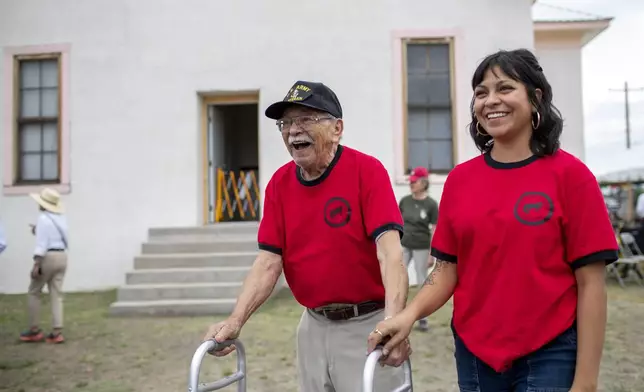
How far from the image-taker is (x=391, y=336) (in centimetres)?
206

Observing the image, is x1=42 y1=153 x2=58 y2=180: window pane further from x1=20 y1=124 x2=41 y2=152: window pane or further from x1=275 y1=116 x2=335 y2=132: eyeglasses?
x1=275 y1=116 x2=335 y2=132: eyeglasses

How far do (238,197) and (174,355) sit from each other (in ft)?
18.1

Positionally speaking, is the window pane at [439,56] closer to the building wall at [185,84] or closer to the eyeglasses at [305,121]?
the building wall at [185,84]

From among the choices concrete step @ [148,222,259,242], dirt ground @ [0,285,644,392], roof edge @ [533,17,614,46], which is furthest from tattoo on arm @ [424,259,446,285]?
roof edge @ [533,17,614,46]

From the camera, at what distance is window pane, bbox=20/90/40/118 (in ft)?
34.6

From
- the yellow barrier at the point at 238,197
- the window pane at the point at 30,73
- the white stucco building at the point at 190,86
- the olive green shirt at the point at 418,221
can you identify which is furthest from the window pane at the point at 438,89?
the window pane at the point at 30,73

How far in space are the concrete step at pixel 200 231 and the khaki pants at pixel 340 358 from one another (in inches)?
281

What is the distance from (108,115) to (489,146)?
9.05 m

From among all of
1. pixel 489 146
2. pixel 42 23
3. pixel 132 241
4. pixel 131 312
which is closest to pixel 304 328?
pixel 489 146

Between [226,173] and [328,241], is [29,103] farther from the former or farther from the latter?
[328,241]

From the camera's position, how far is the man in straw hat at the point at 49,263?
7.02 metres

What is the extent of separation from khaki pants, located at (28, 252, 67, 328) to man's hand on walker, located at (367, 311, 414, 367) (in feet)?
19.3

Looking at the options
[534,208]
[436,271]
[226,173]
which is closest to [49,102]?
[226,173]

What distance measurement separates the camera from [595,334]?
179cm
